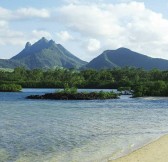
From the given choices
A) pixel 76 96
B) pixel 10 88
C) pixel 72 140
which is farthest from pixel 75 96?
pixel 72 140

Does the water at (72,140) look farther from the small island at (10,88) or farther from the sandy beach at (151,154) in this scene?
the small island at (10,88)

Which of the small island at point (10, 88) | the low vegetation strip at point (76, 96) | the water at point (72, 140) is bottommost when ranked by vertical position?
the water at point (72, 140)

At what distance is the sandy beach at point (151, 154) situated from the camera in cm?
2502

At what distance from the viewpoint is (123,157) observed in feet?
85.9

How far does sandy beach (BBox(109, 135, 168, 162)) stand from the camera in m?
25.0

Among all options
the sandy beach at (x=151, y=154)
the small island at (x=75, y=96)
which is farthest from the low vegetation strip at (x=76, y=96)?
the sandy beach at (x=151, y=154)

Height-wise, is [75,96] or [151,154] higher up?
[75,96]

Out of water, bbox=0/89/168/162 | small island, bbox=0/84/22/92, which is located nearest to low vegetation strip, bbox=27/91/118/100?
small island, bbox=0/84/22/92

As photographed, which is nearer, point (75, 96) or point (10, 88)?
point (75, 96)

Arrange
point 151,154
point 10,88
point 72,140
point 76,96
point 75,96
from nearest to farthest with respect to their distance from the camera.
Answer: point 151,154 < point 72,140 < point 76,96 < point 75,96 < point 10,88

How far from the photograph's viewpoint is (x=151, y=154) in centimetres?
2680

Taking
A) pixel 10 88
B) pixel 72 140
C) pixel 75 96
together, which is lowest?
pixel 72 140

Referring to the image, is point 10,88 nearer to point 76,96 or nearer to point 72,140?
point 76,96

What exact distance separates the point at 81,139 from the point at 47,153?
22.2ft
